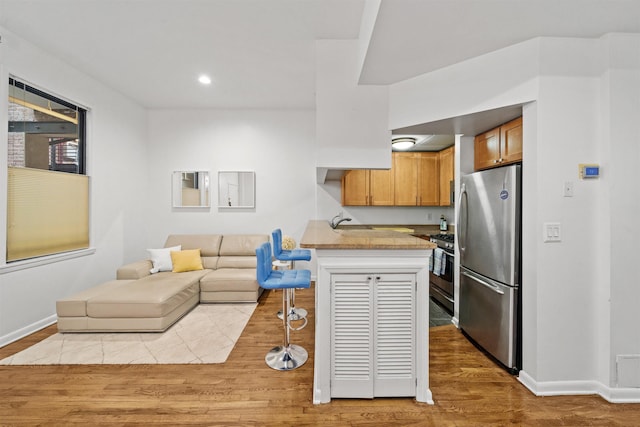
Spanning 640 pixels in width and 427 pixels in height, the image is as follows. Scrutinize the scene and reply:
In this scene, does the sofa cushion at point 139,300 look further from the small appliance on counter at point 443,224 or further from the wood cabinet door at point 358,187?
the small appliance on counter at point 443,224

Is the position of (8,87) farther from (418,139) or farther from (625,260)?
(625,260)

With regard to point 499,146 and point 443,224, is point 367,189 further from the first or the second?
point 499,146

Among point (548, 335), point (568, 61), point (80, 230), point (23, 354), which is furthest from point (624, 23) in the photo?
point (80, 230)

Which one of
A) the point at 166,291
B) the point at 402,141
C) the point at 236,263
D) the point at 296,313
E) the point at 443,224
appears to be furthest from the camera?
the point at 443,224

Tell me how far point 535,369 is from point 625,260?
3.17 feet

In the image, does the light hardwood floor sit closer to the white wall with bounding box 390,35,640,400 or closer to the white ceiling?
the white wall with bounding box 390,35,640,400

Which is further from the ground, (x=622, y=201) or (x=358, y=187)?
(x=358, y=187)

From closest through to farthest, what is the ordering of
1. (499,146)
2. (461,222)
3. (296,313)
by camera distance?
(499,146) → (461,222) → (296,313)

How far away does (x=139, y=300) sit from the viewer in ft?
8.91

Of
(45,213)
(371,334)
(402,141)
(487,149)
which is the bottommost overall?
(371,334)

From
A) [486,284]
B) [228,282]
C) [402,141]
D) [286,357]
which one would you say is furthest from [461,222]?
[228,282]

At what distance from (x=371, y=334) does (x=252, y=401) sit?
3.05 ft

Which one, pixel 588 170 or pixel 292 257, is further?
pixel 292 257

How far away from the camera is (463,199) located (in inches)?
103
